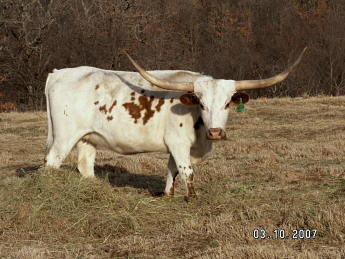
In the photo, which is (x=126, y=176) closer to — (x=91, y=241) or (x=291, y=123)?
(x=91, y=241)

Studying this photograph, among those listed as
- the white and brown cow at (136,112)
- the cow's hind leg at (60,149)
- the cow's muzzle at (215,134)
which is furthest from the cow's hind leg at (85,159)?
the cow's muzzle at (215,134)

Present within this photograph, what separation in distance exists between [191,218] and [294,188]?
2.13 metres

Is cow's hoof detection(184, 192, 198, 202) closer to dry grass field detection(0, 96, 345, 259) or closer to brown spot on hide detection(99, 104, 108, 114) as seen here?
dry grass field detection(0, 96, 345, 259)

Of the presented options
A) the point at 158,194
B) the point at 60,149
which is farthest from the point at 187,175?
the point at 60,149

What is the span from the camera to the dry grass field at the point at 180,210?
5.25 meters

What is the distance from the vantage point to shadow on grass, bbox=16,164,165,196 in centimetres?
841

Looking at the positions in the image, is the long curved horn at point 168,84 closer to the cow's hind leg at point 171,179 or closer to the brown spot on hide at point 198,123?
the brown spot on hide at point 198,123

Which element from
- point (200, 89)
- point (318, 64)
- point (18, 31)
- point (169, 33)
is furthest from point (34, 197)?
point (318, 64)

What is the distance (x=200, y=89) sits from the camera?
686 centimetres

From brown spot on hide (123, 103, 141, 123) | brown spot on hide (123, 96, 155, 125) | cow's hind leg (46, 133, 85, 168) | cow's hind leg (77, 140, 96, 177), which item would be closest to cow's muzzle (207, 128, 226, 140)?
brown spot on hide (123, 96, 155, 125)

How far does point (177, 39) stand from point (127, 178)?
2661 cm

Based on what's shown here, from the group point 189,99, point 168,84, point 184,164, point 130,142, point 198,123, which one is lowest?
point 184,164

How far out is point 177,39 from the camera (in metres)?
35.0

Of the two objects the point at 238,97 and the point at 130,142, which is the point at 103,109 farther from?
the point at 238,97
